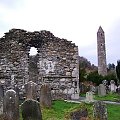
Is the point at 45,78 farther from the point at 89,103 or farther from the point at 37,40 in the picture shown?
the point at 89,103

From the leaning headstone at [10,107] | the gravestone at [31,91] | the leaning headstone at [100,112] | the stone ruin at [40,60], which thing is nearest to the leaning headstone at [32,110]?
the leaning headstone at [10,107]

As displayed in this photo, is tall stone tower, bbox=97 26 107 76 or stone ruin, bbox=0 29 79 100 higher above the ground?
tall stone tower, bbox=97 26 107 76

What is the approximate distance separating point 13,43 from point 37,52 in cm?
164

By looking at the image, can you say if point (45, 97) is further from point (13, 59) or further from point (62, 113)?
point (13, 59)

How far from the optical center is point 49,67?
2462cm

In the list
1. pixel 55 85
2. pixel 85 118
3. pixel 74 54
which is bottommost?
pixel 85 118

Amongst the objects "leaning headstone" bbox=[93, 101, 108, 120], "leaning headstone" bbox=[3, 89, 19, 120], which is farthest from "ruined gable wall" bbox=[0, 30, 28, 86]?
"leaning headstone" bbox=[93, 101, 108, 120]

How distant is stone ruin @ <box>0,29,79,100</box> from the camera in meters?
24.4

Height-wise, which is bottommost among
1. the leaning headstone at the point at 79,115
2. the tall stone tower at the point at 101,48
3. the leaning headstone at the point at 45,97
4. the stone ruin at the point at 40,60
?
the leaning headstone at the point at 79,115

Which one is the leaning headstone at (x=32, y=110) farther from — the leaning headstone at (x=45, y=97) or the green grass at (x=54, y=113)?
the leaning headstone at (x=45, y=97)

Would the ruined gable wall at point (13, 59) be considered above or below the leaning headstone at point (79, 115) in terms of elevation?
above

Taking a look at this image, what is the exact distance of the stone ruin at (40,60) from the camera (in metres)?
24.4

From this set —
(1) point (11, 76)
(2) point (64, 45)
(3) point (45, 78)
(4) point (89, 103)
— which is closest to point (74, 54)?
(2) point (64, 45)

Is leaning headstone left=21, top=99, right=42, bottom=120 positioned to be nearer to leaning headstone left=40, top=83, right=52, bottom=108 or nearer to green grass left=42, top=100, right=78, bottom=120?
green grass left=42, top=100, right=78, bottom=120
